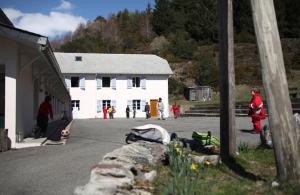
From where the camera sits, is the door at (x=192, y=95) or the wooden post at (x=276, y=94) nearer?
the wooden post at (x=276, y=94)

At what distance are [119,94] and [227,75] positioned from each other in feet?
136

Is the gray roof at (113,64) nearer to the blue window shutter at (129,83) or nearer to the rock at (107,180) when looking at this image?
the blue window shutter at (129,83)

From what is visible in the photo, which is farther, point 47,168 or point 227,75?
point 227,75

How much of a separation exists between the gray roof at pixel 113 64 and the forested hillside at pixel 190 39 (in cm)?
818

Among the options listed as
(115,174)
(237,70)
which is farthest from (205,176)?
(237,70)

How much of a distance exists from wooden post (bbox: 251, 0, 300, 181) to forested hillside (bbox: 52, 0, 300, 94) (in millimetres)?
50339

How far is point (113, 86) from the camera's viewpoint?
49688mm

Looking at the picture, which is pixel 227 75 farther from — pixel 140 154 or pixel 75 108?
pixel 75 108

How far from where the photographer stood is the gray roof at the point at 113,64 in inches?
1965

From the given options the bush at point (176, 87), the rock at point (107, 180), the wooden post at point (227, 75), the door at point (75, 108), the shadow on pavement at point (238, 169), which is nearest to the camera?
the rock at point (107, 180)

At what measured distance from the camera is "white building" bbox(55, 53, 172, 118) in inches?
1919

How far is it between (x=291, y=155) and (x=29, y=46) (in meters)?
8.77

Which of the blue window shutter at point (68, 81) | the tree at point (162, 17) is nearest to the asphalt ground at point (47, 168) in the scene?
the blue window shutter at point (68, 81)

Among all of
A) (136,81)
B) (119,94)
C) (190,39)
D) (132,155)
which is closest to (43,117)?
(132,155)
